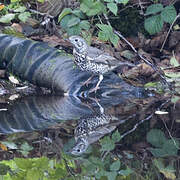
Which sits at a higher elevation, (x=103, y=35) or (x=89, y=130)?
(x=103, y=35)

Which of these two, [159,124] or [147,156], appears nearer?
[147,156]

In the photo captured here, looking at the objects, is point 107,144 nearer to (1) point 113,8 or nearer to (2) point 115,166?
(2) point 115,166

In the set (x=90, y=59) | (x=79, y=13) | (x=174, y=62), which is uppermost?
(x=79, y=13)

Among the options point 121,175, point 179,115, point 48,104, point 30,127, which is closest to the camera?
point 121,175

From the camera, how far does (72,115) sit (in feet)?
15.8

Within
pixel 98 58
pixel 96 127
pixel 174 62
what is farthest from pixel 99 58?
pixel 96 127

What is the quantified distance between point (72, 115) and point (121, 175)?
5.70ft

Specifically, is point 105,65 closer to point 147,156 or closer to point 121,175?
point 147,156

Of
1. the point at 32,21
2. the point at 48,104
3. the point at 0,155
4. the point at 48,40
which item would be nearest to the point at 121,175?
the point at 0,155

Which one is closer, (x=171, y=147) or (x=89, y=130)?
(x=171, y=147)

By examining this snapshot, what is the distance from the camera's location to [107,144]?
146 inches

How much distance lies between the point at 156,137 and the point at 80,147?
68 cm

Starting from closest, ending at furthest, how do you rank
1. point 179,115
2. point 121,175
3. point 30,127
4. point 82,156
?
point 121,175 < point 82,156 < point 30,127 < point 179,115

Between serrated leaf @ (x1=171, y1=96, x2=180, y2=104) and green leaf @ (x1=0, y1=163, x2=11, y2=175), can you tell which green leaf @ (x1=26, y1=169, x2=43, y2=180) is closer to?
green leaf @ (x1=0, y1=163, x2=11, y2=175)
